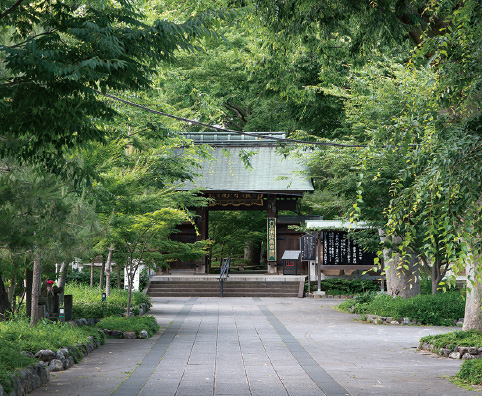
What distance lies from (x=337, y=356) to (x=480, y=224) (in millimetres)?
5542

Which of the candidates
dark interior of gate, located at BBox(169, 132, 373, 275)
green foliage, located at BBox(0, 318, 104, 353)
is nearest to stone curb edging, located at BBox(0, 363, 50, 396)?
green foliage, located at BBox(0, 318, 104, 353)

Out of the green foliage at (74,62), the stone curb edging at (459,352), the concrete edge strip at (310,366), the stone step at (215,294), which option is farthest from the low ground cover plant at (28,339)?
the stone step at (215,294)

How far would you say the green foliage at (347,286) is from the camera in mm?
23984

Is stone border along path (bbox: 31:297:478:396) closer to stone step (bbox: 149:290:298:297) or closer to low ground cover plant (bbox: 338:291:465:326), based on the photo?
low ground cover plant (bbox: 338:291:465:326)

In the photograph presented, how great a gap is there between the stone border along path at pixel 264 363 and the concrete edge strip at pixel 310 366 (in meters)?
0.01

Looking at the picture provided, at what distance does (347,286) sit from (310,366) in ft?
51.9

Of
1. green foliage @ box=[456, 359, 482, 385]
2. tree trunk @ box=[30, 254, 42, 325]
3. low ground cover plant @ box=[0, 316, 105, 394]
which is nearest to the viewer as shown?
low ground cover plant @ box=[0, 316, 105, 394]

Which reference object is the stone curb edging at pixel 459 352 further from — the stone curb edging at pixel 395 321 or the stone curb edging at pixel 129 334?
the stone curb edging at pixel 129 334

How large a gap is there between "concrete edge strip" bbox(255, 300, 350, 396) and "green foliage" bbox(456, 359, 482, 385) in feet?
5.99

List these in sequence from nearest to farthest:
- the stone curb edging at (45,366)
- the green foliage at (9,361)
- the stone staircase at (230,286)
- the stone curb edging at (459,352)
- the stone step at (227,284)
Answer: the green foliage at (9,361) < the stone curb edging at (45,366) < the stone curb edging at (459,352) < the stone staircase at (230,286) < the stone step at (227,284)

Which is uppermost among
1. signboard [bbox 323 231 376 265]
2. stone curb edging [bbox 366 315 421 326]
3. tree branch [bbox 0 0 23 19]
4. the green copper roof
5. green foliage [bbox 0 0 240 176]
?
the green copper roof

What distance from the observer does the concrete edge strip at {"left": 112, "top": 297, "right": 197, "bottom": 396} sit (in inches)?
281

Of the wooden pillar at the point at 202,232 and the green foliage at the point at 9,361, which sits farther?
the wooden pillar at the point at 202,232

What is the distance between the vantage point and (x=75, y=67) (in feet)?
13.8
